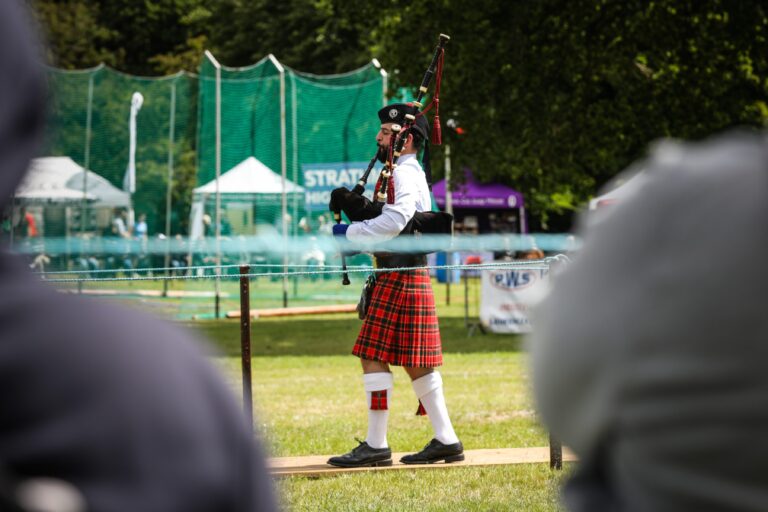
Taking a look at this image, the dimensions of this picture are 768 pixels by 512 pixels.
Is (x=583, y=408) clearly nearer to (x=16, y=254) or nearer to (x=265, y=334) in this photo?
(x=16, y=254)

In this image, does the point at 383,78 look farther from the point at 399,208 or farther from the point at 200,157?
the point at 399,208

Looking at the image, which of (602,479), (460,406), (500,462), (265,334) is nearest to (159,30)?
(265,334)

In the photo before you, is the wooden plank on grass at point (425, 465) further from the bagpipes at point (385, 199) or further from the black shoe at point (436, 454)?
the bagpipes at point (385, 199)

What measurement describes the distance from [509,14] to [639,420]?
14211mm

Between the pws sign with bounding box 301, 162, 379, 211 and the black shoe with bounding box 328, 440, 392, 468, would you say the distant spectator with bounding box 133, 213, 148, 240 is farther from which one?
the black shoe with bounding box 328, 440, 392, 468

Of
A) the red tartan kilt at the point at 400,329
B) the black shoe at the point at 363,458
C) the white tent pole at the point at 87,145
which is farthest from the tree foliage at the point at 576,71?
the black shoe at the point at 363,458

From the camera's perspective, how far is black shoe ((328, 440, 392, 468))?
600cm

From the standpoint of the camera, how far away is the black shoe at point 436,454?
602cm

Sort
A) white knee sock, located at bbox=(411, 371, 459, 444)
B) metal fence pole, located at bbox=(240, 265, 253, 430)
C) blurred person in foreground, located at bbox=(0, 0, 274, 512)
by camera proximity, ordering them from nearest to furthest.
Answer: blurred person in foreground, located at bbox=(0, 0, 274, 512), metal fence pole, located at bbox=(240, 265, 253, 430), white knee sock, located at bbox=(411, 371, 459, 444)

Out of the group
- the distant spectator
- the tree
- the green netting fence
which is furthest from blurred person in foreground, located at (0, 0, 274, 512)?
the distant spectator

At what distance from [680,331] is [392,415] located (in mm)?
7559

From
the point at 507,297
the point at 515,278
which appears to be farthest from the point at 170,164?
A: the point at 515,278

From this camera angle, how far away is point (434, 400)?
601cm

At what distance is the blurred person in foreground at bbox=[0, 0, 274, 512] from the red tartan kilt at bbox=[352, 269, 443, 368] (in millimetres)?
5023
